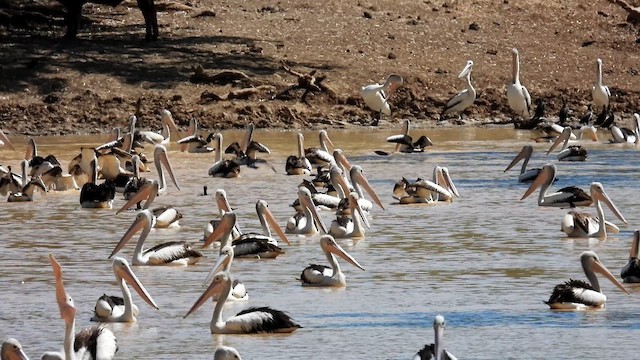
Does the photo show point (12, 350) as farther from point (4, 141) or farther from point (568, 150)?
point (568, 150)

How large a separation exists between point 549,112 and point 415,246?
14.5m

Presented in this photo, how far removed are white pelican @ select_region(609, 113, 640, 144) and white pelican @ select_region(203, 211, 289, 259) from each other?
12.2m

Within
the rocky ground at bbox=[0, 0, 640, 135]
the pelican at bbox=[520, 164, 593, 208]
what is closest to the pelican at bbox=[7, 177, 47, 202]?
the pelican at bbox=[520, 164, 593, 208]

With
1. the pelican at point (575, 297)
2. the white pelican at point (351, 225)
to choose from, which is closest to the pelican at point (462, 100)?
the white pelican at point (351, 225)

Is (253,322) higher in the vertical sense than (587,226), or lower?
higher

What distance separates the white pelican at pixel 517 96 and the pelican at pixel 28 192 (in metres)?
10.4

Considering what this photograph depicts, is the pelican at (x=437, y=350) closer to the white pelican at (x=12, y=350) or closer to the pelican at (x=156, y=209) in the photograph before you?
the white pelican at (x=12, y=350)

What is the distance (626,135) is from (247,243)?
12.8 metres

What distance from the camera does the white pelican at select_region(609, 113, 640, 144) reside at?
82.5 feet

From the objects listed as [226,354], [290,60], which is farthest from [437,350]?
[290,60]

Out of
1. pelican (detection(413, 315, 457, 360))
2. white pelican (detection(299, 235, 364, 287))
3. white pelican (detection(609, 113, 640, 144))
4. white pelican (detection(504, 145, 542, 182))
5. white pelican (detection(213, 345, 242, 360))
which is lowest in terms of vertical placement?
white pelican (detection(609, 113, 640, 144))

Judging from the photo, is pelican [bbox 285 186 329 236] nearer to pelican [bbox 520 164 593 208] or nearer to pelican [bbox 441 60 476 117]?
pelican [bbox 520 164 593 208]

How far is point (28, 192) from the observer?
716 inches

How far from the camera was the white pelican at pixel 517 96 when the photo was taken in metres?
26.6
